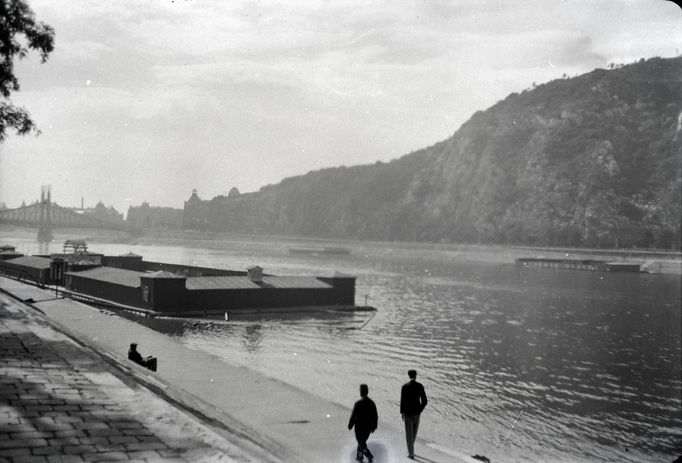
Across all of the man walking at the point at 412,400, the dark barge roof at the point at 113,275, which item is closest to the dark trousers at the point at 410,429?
the man walking at the point at 412,400

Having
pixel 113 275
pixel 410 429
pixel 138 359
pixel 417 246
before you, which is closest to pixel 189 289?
pixel 113 275

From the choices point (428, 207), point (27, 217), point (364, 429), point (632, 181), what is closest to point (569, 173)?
point (632, 181)

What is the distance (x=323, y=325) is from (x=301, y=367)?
34.7 ft

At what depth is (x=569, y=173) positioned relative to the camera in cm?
14388

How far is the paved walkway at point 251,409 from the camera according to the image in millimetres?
8758

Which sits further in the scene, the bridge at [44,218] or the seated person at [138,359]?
the bridge at [44,218]

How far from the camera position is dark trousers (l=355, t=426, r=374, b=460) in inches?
377

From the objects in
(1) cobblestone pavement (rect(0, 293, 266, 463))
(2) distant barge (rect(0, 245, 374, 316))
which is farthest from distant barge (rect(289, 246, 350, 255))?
(1) cobblestone pavement (rect(0, 293, 266, 463))

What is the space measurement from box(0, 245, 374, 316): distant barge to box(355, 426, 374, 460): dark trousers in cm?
2750

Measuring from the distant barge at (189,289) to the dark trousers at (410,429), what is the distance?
27136mm

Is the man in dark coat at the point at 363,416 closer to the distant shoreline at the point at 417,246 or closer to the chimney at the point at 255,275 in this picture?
the chimney at the point at 255,275

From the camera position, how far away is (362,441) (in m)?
9.70

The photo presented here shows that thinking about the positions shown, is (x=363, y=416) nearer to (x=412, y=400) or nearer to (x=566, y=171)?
(x=412, y=400)

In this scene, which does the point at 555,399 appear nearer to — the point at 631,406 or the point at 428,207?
the point at 631,406
